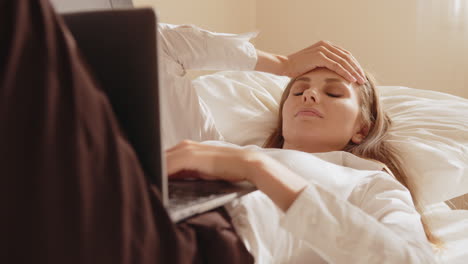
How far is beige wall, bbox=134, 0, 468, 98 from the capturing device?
2166 mm

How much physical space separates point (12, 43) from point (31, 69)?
0.03m

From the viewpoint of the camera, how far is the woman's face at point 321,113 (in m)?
1.21

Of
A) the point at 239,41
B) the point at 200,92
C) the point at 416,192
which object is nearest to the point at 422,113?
the point at 416,192

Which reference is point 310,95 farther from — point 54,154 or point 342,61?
point 54,154

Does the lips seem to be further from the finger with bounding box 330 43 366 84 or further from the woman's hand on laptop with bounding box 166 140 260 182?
the woman's hand on laptop with bounding box 166 140 260 182

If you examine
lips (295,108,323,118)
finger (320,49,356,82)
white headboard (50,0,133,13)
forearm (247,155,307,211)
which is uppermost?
white headboard (50,0,133,13)

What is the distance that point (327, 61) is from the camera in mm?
1219

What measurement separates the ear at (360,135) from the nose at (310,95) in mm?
197

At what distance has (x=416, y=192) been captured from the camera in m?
1.15

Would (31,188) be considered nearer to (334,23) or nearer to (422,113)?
(422,113)

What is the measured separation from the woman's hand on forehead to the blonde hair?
7 cm

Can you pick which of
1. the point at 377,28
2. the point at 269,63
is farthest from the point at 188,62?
the point at 377,28

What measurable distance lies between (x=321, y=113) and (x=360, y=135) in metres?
0.20

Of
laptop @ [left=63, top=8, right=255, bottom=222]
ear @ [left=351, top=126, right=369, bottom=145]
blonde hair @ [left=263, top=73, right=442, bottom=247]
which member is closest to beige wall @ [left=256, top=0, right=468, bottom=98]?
blonde hair @ [left=263, top=73, right=442, bottom=247]
